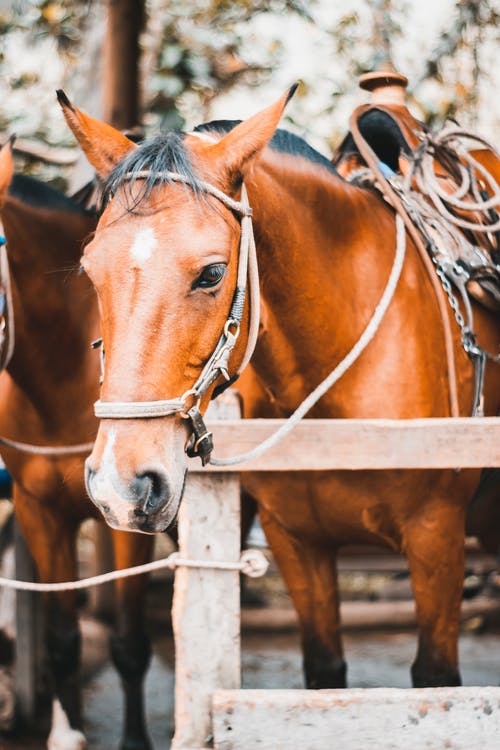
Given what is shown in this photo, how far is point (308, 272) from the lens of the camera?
2297 millimetres

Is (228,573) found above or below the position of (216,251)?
below

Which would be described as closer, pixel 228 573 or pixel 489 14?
pixel 228 573

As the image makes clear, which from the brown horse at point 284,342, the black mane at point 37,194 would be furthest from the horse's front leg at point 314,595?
the black mane at point 37,194

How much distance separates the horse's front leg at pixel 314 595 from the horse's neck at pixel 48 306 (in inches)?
37.7

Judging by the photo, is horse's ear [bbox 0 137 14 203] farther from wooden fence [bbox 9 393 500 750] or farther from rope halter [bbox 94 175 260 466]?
wooden fence [bbox 9 393 500 750]

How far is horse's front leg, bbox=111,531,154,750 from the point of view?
11.2 ft

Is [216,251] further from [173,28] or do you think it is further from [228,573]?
[173,28]

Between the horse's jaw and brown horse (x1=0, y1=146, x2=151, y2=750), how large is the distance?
1371mm

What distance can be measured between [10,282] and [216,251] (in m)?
1.42

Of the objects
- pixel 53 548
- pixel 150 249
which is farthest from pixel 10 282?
pixel 150 249

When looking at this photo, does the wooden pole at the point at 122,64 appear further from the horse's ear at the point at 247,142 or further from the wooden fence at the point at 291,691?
the wooden fence at the point at 291,691

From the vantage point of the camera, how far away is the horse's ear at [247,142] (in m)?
1.92

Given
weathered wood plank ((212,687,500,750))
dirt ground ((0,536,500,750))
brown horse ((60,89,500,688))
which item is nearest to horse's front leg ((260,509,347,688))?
brown horse ((60,89,500,688))

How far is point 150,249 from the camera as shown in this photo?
68.5 inches
